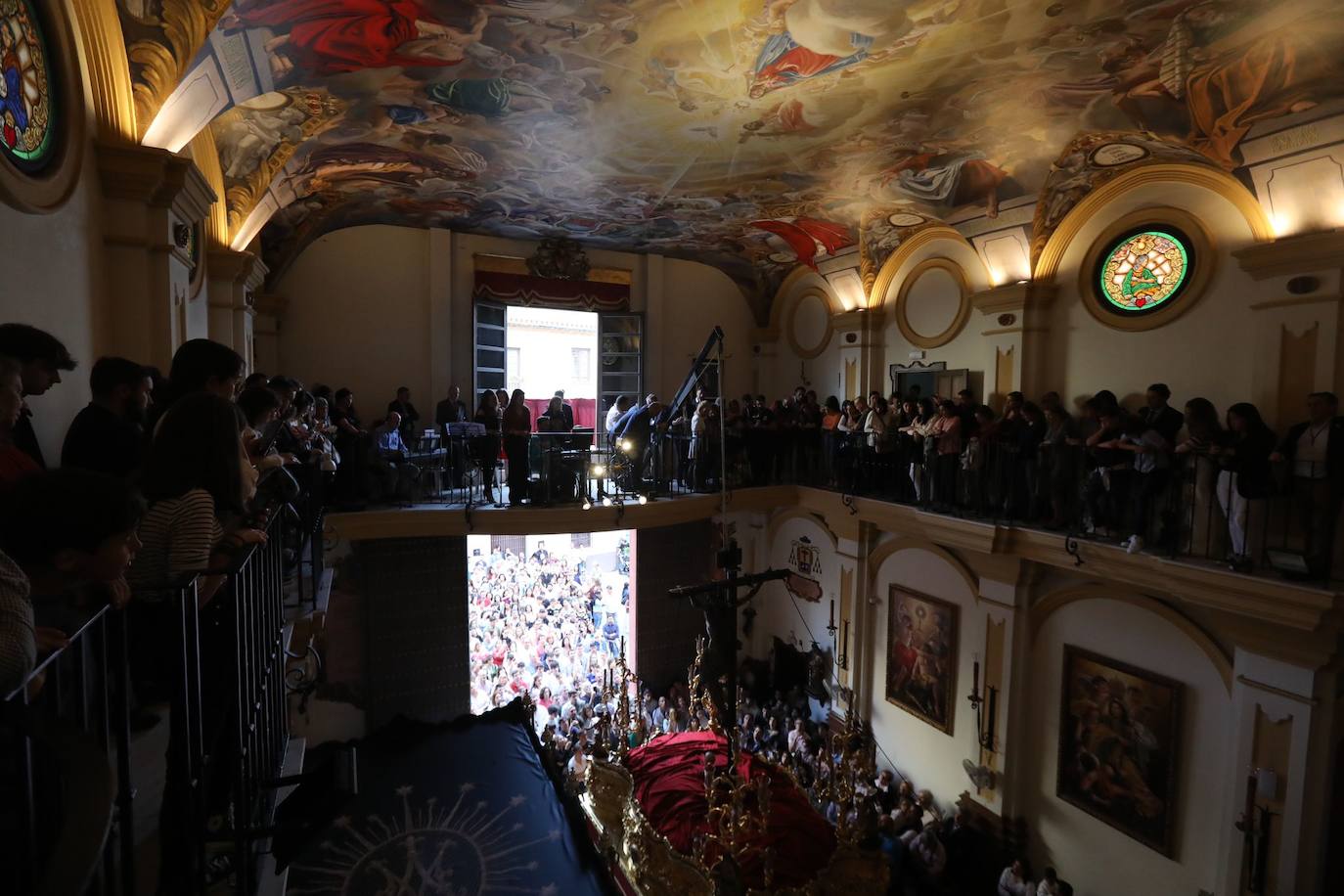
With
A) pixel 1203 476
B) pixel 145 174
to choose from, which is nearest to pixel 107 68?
pixel 145 174

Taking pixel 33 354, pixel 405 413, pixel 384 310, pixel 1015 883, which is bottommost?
pixel 1015 883

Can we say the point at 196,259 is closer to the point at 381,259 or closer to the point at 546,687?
the point at 381,259

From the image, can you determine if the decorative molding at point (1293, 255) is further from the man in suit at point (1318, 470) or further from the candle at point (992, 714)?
the candle at point (992, 714)

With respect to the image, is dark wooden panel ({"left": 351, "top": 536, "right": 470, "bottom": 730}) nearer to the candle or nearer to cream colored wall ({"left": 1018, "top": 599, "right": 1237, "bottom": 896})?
the candle

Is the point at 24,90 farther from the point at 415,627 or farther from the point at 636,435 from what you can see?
the point at 415,627

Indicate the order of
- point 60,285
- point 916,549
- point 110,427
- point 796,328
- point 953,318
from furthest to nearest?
1. point 796,328
2. point 953,318
3. point 916,549
4. point 60,285
5. point 110,427

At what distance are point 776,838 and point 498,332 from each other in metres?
10.2

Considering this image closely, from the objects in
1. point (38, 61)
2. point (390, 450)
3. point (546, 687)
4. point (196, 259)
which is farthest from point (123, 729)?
point (546, 687)

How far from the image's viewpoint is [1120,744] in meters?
7.90

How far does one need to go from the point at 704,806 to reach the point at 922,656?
5.72 meters

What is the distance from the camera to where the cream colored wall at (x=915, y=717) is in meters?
9.57

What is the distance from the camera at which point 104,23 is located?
4.35 meters

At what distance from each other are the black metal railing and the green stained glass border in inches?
387

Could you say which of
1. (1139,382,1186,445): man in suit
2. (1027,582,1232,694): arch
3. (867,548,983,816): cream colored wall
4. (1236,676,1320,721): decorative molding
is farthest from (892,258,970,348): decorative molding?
(1236,676,1320,721): decorative molding
